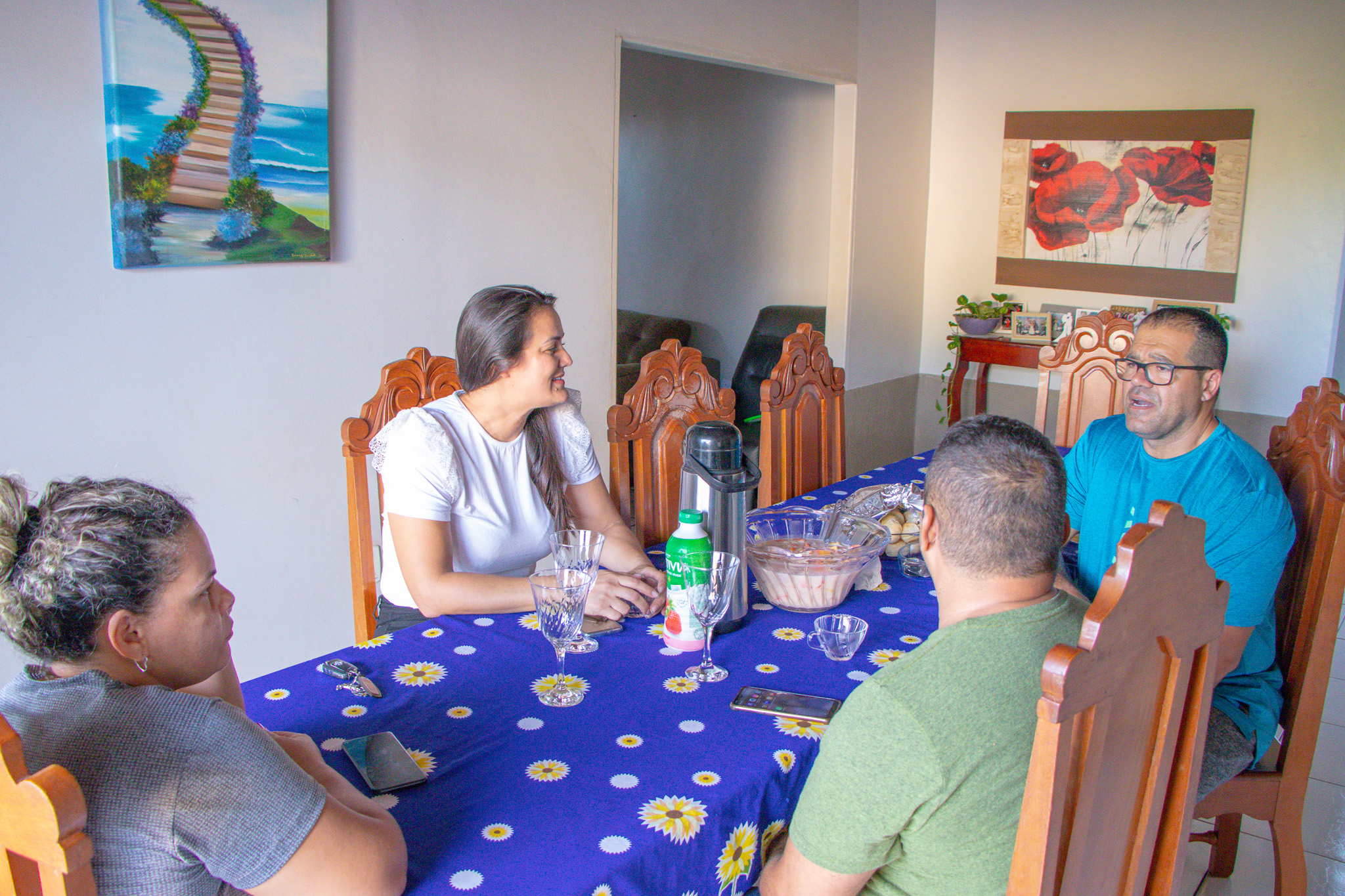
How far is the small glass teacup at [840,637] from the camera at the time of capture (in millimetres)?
1602

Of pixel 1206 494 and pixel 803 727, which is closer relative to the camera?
pixel 803 727

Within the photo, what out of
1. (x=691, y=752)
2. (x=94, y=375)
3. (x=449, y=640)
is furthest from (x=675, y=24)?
(x=691, y=752)

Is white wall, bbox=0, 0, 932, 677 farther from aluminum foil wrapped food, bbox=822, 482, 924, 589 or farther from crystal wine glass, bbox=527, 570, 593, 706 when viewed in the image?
crystal wine glass, bbox=527, 570, 593, 706

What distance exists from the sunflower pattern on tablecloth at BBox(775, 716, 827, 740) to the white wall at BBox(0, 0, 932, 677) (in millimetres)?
1902

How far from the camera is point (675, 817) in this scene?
117 centimetres

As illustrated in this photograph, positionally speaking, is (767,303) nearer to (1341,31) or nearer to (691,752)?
(1341,31)

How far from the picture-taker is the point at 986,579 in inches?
44.1

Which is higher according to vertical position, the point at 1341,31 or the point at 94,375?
the point at 1341,31

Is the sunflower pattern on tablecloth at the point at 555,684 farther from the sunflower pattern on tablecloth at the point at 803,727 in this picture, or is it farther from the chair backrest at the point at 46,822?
the chair backrest at the point at 46,822

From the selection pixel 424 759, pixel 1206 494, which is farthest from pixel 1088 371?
pixel 424 759

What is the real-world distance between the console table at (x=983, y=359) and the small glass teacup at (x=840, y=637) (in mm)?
3467

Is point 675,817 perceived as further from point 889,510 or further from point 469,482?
point 889,510

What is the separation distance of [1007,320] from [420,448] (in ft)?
12.8

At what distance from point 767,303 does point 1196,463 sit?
3979mm
